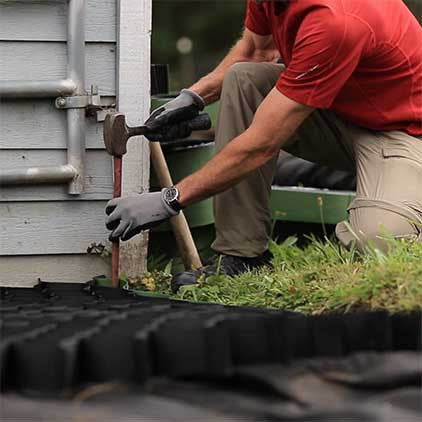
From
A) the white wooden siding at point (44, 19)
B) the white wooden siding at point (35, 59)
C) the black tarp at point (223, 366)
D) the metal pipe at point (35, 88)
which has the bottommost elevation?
the black tarp at point (223, 366)

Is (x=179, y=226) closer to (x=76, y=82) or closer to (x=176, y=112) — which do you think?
(x=176, y=112)

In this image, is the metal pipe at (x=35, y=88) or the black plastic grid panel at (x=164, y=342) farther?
the metal pipe at (x=35, y=88)

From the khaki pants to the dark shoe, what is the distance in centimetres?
3

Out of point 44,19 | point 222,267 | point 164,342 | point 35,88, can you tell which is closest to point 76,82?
point 35,88

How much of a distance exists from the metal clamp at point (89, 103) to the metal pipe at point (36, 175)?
0.77ft

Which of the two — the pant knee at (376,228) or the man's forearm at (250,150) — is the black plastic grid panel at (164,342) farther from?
the pant knee at (376,228)

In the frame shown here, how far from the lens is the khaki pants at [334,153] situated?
13.1 feet

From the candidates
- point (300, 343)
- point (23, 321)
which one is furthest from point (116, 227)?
point (300, 343)

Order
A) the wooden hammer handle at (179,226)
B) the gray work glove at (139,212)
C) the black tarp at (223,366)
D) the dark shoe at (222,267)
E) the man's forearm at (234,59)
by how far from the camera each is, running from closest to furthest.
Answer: the black tarp at (223,366), the gray work glove at (139,212), the dark shoe at (222,267), the wooden hammer handle at (179,226), the man's forearm at (234,59)

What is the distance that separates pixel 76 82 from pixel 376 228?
1290 mm

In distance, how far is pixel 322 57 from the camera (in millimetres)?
3594

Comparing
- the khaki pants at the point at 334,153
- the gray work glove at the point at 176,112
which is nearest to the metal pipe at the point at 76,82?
the gray work glove at the point at 176,112

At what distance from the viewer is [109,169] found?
4184 mm

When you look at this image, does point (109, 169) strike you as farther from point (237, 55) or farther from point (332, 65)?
point (332, 65)
